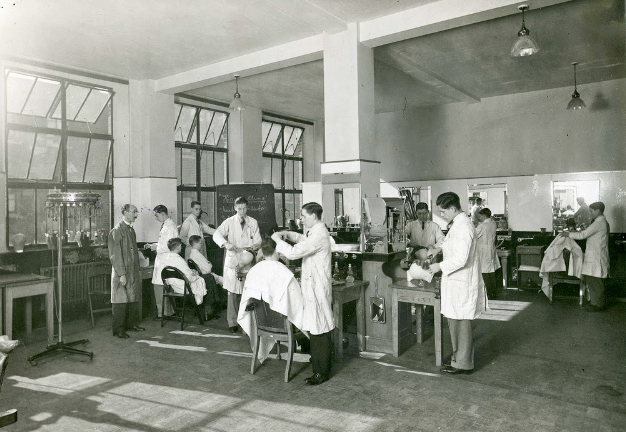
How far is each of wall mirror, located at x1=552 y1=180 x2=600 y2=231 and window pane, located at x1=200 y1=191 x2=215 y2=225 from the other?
253 inches

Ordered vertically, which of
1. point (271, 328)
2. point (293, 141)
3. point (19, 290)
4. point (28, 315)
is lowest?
point (28, 315)

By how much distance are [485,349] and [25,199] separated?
6063 mm

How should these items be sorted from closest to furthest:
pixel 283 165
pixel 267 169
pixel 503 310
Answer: pixel 503 310
pixel 267 169
pixel 283 165

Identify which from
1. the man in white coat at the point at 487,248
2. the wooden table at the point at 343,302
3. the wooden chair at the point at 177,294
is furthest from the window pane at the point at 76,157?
the man in white coat at the point at 487,248

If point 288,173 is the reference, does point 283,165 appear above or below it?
above

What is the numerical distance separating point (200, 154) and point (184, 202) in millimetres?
988

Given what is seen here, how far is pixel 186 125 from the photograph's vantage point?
9023 mm

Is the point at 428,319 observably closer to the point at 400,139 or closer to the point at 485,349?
the point at 485,349

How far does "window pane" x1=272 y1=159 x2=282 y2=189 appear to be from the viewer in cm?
1102

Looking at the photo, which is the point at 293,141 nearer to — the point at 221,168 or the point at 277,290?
the point at 221,168

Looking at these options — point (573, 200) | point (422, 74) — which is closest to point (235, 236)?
point (422, 74)

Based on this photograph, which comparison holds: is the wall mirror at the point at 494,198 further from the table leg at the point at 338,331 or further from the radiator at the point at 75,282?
the radiator at the point at 75,282

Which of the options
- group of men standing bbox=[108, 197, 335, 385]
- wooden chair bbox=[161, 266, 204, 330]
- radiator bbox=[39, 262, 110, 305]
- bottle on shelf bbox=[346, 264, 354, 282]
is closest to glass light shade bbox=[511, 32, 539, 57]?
group of men standing bbox=[108, 197, 335, 385]

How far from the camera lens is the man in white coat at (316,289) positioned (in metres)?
3.88
